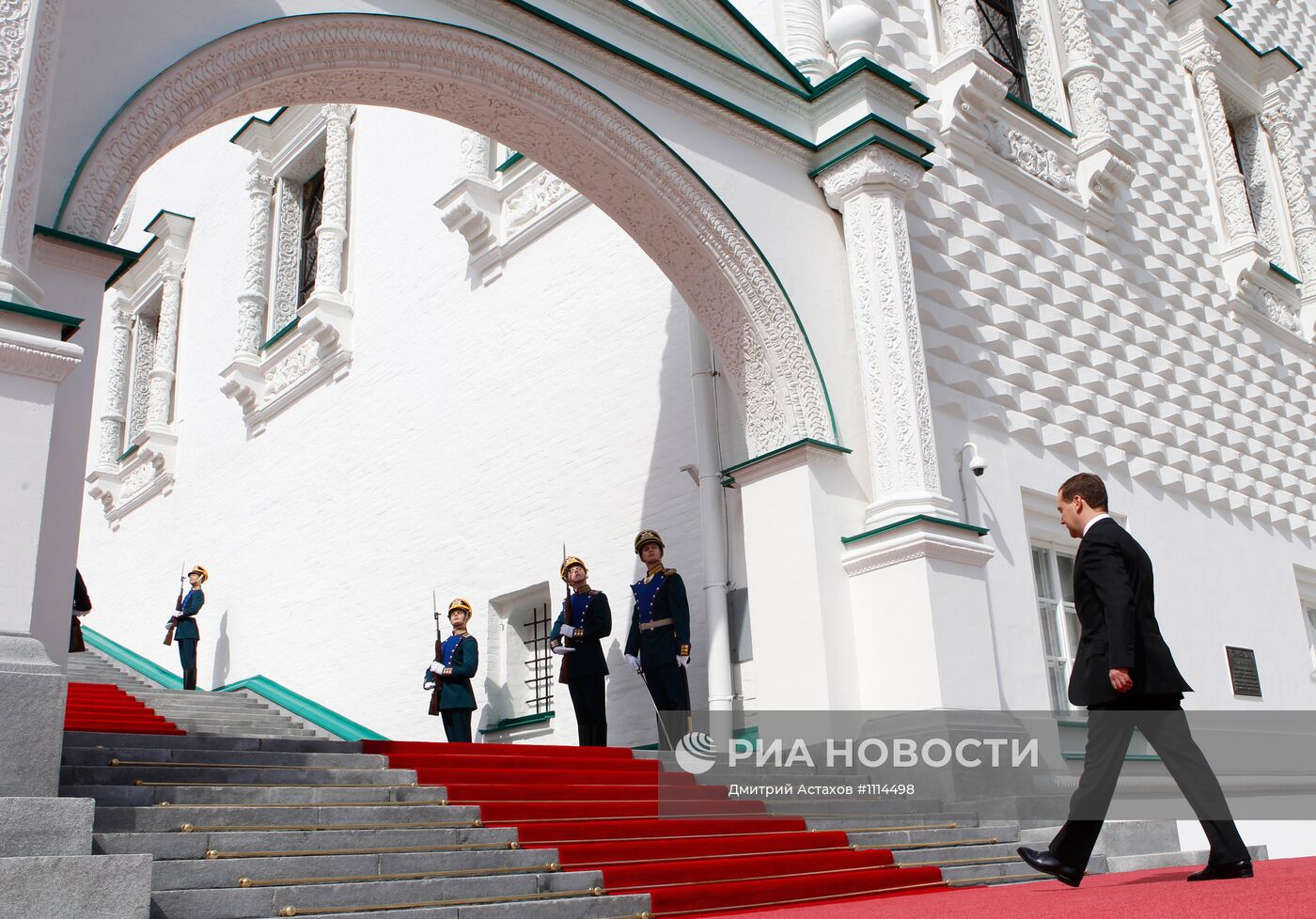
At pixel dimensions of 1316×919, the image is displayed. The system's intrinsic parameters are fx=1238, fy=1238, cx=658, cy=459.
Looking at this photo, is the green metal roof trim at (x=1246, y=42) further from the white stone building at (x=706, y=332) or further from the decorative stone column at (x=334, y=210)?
the decorative stone column at (x=334, y=210)

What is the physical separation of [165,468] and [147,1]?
550 inches


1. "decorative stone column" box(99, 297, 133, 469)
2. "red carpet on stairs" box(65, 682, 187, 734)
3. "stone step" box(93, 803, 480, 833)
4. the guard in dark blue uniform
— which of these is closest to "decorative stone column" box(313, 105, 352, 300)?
the guard in dark blue uniform

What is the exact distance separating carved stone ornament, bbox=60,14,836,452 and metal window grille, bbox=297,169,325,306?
1001cm

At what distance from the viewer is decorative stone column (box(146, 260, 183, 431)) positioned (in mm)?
19938

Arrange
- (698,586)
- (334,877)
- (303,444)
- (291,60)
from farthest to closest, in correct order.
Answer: (303,444) < (698,586) < (291,60) < (334,877)

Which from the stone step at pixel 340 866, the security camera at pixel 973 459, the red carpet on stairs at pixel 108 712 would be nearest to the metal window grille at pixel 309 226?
A: the red carpet on stairs at pixel 108 712

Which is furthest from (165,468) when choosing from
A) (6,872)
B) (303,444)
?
(6,872)

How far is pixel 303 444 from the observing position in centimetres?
1588

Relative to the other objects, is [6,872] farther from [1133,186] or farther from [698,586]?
[1133,186]

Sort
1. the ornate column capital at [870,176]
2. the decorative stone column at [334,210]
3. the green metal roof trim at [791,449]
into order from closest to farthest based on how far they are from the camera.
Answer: the green metal roof trim at [791,449], the ornate column capital at [870,176], the decorative stone column at [334,210]

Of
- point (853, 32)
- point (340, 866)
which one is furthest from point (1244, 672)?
point (340, 866)

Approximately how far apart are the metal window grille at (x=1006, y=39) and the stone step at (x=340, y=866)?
34.7 feet

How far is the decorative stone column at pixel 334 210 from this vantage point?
15.8m

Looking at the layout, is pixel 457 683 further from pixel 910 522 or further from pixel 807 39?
→ pixel 807 39
